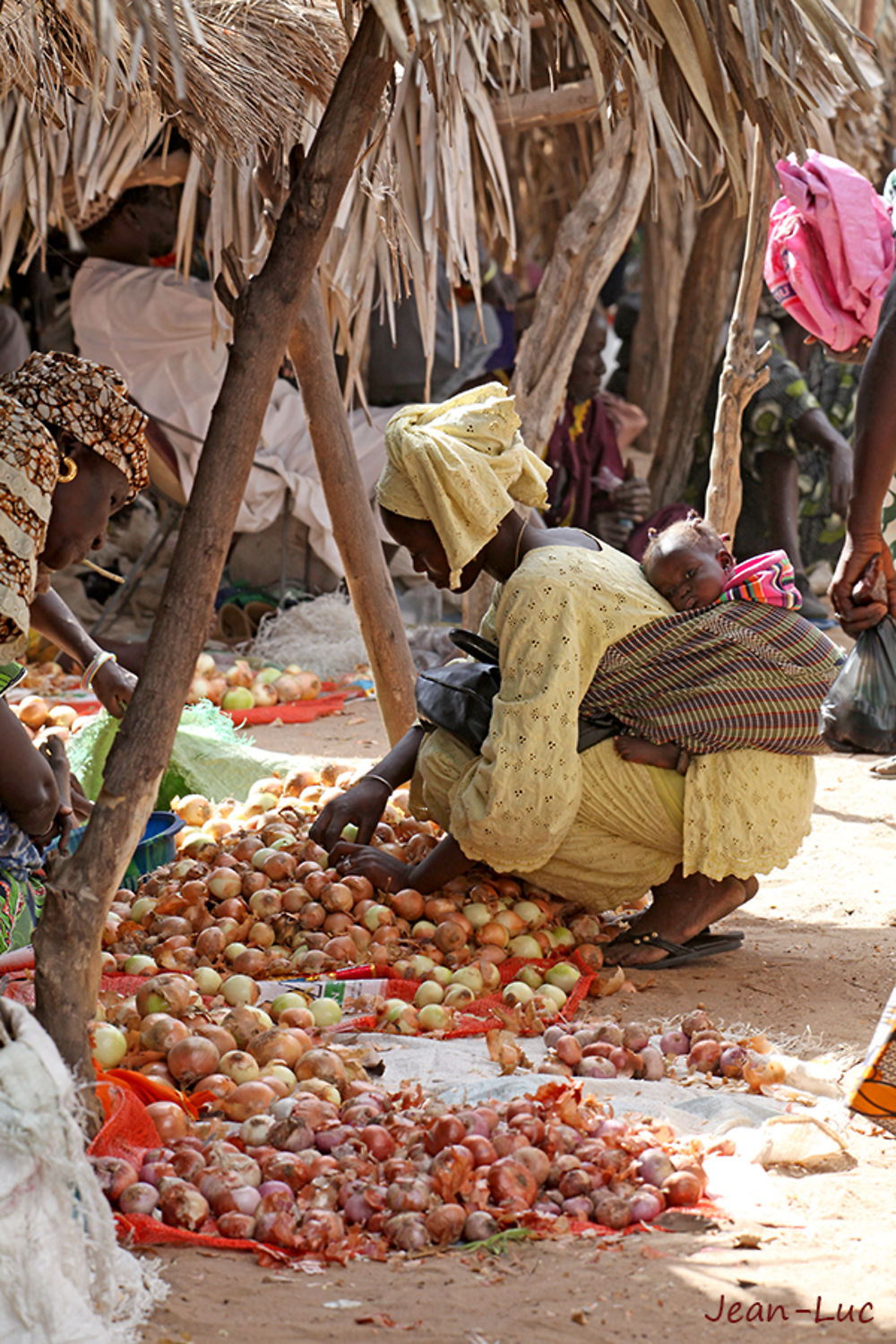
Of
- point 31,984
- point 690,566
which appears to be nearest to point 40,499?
point 31,984

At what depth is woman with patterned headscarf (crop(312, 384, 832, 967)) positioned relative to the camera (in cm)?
296

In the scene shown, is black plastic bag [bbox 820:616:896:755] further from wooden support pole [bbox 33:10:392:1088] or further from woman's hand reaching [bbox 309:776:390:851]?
wooden support pole [bbox 33:10:392:1088]

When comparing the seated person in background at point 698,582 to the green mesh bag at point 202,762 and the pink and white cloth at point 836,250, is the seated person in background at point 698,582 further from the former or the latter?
the green mesh bag at point 202,762

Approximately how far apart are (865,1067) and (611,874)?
4.14 ft

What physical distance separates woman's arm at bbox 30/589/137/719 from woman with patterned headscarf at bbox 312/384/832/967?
0.66m

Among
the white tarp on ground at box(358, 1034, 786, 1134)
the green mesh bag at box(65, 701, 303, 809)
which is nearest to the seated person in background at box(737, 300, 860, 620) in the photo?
the green mesh bag at box(65, 701, 303, 809)

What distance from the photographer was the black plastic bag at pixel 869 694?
268 centimetres

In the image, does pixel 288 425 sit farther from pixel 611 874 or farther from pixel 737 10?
pixel 737 10

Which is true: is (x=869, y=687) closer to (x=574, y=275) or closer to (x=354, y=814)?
(x=354, y=814)

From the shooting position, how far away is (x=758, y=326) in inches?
285

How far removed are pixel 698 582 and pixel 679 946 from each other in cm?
90

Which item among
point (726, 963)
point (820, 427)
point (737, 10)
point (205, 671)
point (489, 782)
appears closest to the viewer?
A: point (737, 10)

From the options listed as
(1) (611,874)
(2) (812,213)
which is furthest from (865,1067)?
(2) (812,213)

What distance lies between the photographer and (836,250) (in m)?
3.27
